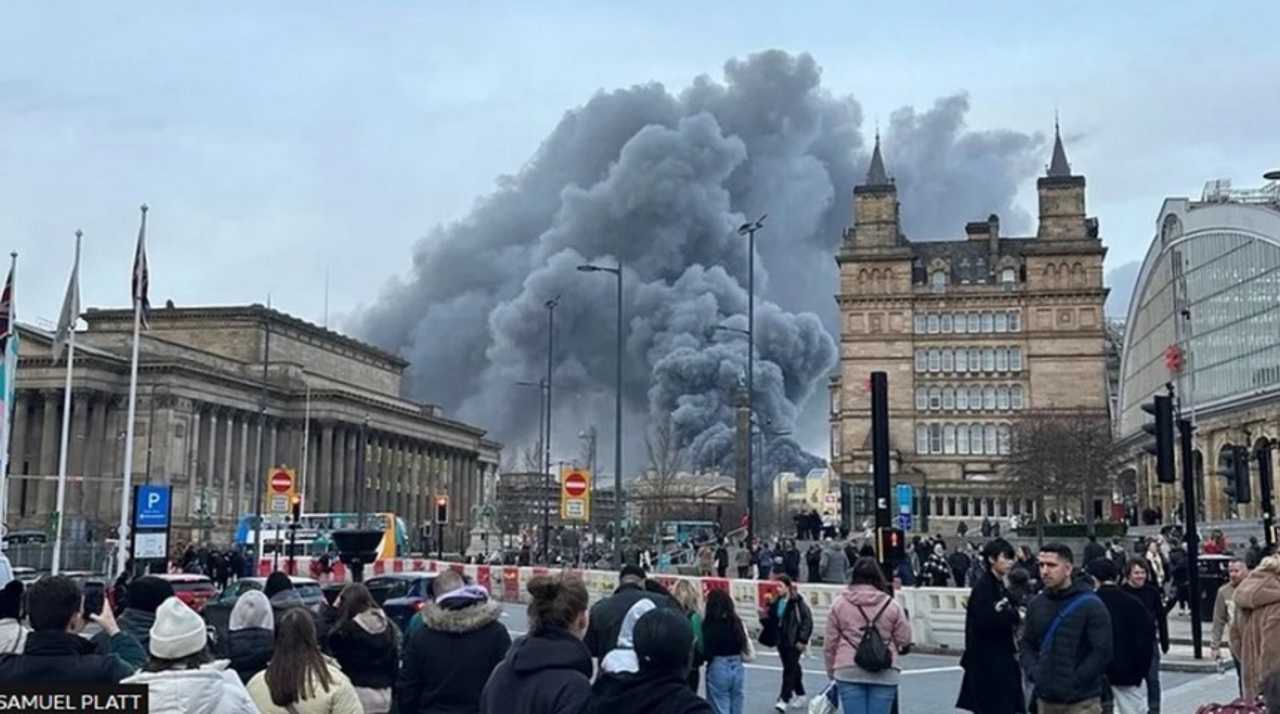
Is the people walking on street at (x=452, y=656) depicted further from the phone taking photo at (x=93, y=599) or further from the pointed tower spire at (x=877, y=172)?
the pointed tower spire at (x=877, y=172)

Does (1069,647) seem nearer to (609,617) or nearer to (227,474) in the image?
(609,617)

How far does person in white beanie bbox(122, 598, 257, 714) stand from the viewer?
517 cm

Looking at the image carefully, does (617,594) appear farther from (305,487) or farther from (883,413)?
(305,487)

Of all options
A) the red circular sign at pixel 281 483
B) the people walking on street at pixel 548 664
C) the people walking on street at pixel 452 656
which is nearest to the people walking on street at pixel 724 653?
the people walking on street at pixel 452 656

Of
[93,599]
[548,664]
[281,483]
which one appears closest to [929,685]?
[93,599]

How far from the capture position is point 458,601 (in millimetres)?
7469

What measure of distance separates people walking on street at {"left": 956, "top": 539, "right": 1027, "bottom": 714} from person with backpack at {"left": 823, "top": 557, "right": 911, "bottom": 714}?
53 cm

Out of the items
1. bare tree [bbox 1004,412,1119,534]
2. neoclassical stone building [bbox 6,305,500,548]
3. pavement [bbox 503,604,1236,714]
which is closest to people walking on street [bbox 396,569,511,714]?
pavement [bbox 503,604,1236,714]

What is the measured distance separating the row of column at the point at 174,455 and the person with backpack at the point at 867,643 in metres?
69.0

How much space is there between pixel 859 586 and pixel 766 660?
534 inches

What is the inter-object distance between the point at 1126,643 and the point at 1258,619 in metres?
0.96

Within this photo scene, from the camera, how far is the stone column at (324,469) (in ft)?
340

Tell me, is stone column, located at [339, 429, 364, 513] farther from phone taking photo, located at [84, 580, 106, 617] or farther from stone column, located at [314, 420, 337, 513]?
phone taking photo, located at [84, 580, 106, 617]

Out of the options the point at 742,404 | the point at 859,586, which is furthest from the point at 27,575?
the point at 742,404
